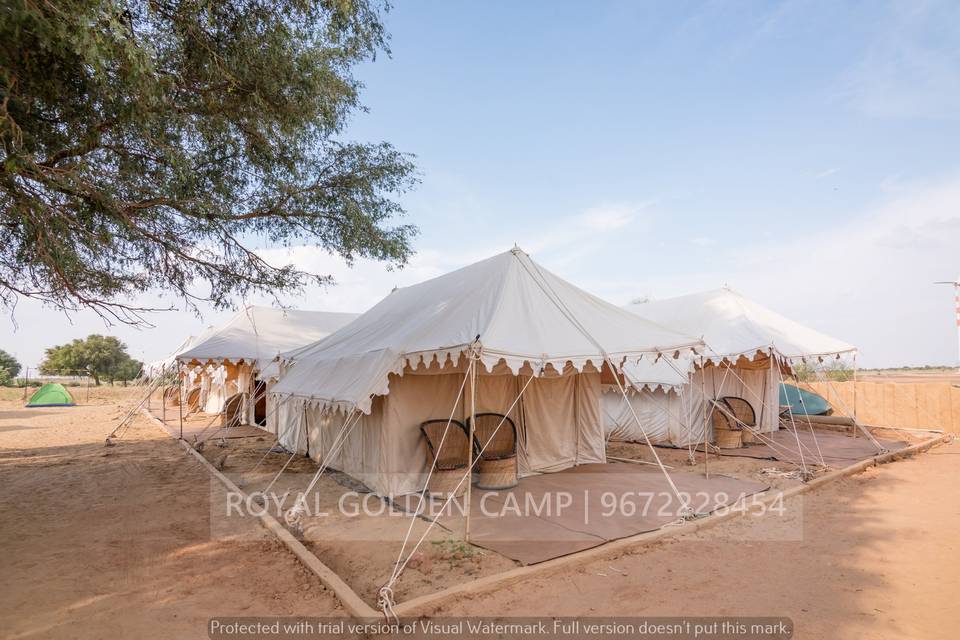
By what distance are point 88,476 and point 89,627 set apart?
6.52m

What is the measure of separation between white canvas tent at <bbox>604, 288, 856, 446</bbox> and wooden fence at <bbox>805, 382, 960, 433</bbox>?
137 centimetres

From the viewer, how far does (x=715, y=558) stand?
4648 millimetres

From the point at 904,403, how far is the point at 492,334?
13533 mm

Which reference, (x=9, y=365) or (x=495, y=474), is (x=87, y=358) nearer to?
(x=9, y=365)

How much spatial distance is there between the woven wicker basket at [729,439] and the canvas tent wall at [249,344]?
9436 mm

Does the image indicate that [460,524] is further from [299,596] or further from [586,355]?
[586,355]

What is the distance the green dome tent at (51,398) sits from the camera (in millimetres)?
23375

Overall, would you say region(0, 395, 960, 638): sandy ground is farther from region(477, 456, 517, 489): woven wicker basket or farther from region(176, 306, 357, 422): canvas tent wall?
region(176, 306, 357, 422): canvas tent wall

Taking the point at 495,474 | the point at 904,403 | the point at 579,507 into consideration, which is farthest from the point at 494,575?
the point at 904,403

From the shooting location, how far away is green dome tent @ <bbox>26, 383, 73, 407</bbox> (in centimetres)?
2338

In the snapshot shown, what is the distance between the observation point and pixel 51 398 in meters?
23.8

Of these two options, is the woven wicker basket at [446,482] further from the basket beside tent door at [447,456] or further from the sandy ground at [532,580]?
the sandy ground at [532,580]

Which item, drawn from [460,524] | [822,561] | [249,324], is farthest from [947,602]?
[249,324]

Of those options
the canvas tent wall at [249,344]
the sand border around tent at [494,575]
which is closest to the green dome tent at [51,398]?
the canvas tent wall at [249,344]
